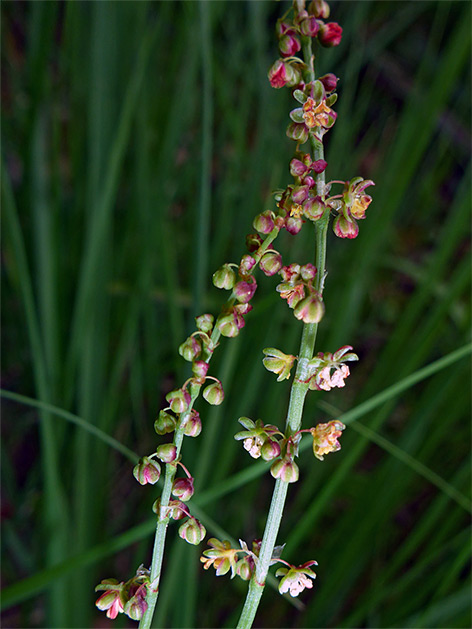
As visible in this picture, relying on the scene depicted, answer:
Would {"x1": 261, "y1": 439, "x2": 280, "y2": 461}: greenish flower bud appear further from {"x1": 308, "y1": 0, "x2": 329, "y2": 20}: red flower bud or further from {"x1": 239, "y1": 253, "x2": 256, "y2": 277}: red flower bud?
{"x1": 308, "y1": 0, "x2": 329, "y2": 20}: red flower bud

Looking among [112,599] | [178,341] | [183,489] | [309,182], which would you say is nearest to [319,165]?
[309,182]

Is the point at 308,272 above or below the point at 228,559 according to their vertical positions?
above

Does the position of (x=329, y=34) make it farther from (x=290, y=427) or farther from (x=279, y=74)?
(x=290, y=427)

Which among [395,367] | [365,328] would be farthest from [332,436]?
[365,328]

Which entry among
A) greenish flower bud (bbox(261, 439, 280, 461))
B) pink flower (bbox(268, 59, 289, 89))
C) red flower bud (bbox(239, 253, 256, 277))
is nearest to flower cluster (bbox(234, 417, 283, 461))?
greenish flower bud (bbox(261, 439, 280, 461))

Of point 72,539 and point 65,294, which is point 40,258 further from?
point 72,539

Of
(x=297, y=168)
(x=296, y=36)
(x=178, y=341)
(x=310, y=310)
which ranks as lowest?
(x=310, y=310)

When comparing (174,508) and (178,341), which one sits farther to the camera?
(178,341)
